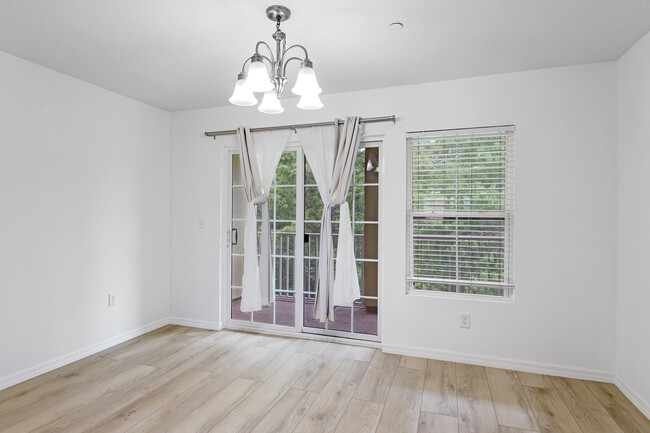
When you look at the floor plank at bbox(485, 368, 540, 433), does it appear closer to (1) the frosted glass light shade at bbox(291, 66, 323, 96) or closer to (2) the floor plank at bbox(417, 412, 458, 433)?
(2) the floor plank at bbox(417, 412, 458, 433)

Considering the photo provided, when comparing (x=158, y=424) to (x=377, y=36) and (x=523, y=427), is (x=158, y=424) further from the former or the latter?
(x=377, y=36)

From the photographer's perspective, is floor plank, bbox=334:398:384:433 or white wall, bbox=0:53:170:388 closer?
floor plank, bbox=334:398:384:433

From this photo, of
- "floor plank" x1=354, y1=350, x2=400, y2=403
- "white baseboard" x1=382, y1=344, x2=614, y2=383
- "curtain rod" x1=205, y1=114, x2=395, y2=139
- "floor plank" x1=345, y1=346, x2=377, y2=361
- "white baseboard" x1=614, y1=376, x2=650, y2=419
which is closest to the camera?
"white baseboard" x1=614, y1=376, x2=650, y2=419

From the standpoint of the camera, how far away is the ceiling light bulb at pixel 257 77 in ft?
6.26

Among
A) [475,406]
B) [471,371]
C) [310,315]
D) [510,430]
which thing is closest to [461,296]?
[471,371]

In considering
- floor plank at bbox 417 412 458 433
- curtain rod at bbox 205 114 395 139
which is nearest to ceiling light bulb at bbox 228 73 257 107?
curtain rod at bbox 205 114 395 139

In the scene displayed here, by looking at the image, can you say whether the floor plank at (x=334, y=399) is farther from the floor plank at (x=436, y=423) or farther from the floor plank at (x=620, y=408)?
the floor plank at (x=620, y=408)

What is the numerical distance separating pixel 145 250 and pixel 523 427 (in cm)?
377

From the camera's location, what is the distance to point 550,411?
2.39m

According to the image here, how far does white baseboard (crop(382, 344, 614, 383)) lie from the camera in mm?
2839

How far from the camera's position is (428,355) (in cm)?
327

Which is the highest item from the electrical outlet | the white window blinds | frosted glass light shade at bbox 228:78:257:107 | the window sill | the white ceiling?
the white ceiling

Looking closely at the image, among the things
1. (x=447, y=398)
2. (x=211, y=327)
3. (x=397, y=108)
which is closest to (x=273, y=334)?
(x=211, y=327)

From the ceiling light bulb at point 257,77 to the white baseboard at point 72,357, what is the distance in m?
2.85
